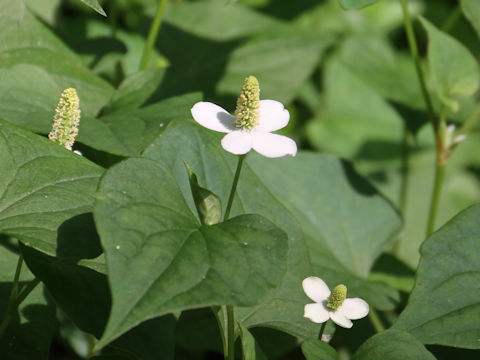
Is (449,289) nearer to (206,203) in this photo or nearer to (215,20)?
(206,203)

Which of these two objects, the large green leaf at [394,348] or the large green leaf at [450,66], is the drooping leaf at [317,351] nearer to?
the large green leaf at [394,348]

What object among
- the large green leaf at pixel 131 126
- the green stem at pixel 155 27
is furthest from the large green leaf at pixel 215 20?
the large green leaf at pixel 131 126

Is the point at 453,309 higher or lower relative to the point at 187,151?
lower

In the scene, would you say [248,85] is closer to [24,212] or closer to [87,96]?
[24,212]

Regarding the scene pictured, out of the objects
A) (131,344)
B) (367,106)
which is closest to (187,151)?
(131,344)

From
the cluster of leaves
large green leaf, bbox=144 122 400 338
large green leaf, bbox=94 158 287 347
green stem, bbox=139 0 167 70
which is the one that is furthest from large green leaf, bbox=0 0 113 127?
large green leaf, bbox=94 158 287 347

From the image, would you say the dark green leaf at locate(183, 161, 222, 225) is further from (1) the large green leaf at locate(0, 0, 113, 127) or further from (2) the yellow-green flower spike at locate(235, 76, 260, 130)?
(1) the large green leaf at locate(0, 0, 113, 127)

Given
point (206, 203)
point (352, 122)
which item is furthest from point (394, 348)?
point (352, 122)
